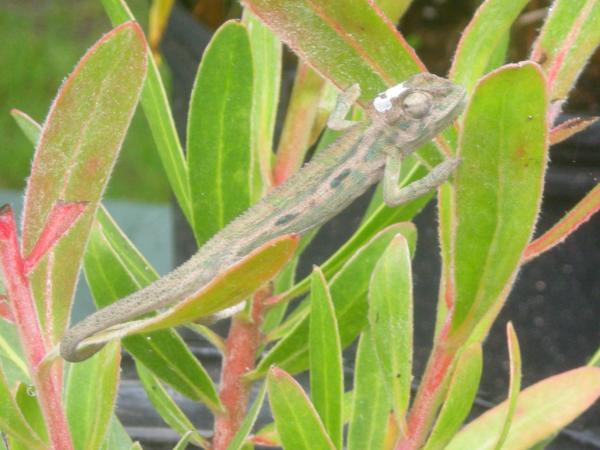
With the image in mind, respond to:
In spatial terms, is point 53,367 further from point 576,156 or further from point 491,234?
point 576,156

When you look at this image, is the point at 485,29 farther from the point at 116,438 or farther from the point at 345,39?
the point at 116,438

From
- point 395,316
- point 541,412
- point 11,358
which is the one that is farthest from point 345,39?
point 11,358

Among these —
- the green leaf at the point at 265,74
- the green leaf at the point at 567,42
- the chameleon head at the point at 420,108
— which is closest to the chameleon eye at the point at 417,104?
the chameleon head at the point at 420,108

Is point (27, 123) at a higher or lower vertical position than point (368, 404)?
higher

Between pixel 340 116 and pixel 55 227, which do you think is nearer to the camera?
pixel 55 227

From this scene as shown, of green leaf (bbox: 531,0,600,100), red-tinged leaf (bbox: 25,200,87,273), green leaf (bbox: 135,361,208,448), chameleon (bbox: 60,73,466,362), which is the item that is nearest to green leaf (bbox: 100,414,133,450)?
green leaf (bbox: 135,361,208,448)

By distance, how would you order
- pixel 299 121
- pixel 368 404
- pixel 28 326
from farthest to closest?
1. pixel 299 121
2. pixel 368 404
3. pixel 28 326

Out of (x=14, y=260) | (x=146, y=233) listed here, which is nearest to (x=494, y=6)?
(x=14, y=260)
